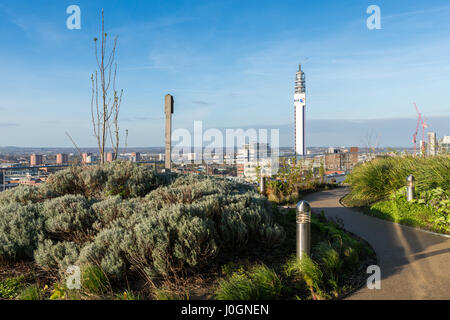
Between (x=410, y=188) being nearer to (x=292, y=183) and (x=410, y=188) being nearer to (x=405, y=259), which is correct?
(x=405, y=259)

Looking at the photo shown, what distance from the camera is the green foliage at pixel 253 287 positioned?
9.25 ft

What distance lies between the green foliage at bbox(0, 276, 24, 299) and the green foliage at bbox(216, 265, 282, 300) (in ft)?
7.06

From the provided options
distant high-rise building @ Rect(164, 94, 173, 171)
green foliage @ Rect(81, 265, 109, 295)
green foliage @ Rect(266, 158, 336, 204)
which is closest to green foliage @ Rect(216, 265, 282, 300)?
green foliage @ Rect(81, 265, 109, 295)

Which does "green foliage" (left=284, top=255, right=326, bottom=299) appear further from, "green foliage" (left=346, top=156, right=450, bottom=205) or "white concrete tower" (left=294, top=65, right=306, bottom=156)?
"white concrete tower" (left=294, top=65, right=306, bottom=156)

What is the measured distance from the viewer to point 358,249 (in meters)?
4.15

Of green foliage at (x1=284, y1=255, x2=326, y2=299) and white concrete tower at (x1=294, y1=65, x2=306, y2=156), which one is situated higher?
white concrete tower at (x1=294, y1=65, x2=306, y2=156)

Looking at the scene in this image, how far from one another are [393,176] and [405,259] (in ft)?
14.1

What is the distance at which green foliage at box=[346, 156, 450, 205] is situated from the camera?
6708 millimetres

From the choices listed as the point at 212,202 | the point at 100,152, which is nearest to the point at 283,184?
the point at 100,152

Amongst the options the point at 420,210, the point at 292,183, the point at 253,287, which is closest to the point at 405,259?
the point at 253,287

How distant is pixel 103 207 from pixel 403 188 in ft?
20.5

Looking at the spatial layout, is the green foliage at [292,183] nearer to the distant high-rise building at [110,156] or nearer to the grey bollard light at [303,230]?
the distant high-rise building at [110,156]

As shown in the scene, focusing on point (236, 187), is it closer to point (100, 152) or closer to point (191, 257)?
point (191, 257)

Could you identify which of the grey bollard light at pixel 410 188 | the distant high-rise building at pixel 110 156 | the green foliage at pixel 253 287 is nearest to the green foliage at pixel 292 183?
the grey bollard light at pixel 410 188
